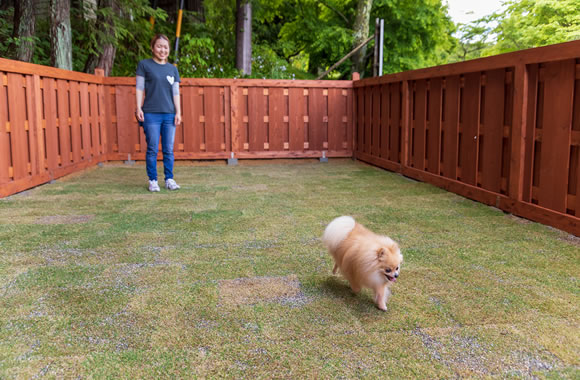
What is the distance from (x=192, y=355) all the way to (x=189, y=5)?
58.6ft

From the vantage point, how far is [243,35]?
1219cm

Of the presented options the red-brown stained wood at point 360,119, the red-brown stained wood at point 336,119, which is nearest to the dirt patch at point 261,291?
the red-brown stained wood at point 360,119

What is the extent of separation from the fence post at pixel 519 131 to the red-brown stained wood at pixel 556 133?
225 millimetres

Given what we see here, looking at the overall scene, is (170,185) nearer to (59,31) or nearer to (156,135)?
(156,135)

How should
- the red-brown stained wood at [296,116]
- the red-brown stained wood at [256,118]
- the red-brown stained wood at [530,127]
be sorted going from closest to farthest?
the red-brown stained wood at [530,127], the red-brown stained wood at [256,118], the red-brown stained wood at [296,116]

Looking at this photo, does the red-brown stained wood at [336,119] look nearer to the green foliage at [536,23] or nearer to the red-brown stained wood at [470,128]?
the red-brown stained wood at [470,128]

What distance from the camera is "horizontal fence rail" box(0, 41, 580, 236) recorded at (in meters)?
4.20

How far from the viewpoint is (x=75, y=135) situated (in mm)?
7719

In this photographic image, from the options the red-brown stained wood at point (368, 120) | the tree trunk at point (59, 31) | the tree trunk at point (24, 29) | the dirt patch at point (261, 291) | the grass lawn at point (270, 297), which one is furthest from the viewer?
the tree trunk at point (24, 29)

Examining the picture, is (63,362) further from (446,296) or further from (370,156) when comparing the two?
(370,156)

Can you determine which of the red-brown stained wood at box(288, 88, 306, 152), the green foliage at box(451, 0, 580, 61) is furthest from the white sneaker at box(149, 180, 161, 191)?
the green foliage at box(451, 0, 580, 61)

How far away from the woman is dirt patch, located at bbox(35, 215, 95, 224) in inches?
61.9

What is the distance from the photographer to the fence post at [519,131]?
443 centimetres

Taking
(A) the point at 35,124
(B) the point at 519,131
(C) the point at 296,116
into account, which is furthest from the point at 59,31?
(B) the point at 519,131
